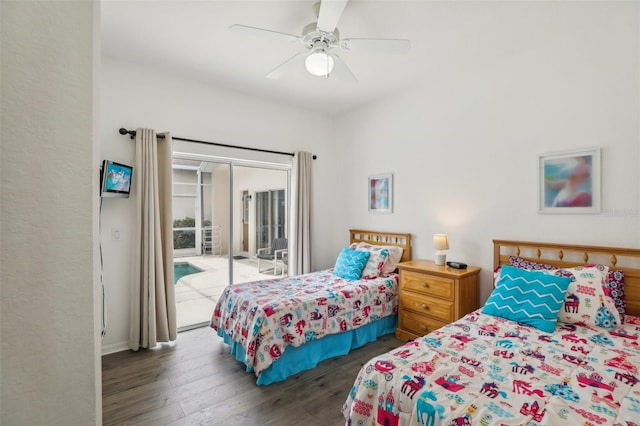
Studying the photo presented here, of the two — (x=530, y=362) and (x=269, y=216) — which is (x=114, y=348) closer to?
(x=269, y=216)

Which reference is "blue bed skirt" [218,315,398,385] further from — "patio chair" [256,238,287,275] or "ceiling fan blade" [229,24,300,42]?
"ceiling fan blade" [229,24,300,42]

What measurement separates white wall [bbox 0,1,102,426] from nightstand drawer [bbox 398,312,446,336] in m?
3.00

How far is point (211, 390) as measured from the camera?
93.3 inches

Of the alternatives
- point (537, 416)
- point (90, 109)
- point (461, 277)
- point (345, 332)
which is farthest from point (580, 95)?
point (90, 109)

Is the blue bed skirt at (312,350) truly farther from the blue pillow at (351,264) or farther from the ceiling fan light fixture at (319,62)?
the ceiling fan light fixture at (319,62)

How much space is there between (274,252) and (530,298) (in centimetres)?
326

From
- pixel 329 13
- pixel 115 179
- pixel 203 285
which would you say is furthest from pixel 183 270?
pixel 329 13

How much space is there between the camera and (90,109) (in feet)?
1.77

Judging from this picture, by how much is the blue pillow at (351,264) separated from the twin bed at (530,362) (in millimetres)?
1453

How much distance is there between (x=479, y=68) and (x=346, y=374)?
3.31 m

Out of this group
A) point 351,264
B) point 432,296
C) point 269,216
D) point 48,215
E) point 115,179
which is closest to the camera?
point 48,215

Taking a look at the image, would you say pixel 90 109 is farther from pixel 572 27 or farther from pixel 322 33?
pixel 572 27

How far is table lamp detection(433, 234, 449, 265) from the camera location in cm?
316

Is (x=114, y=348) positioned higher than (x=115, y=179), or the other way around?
(x=115, y=179)
